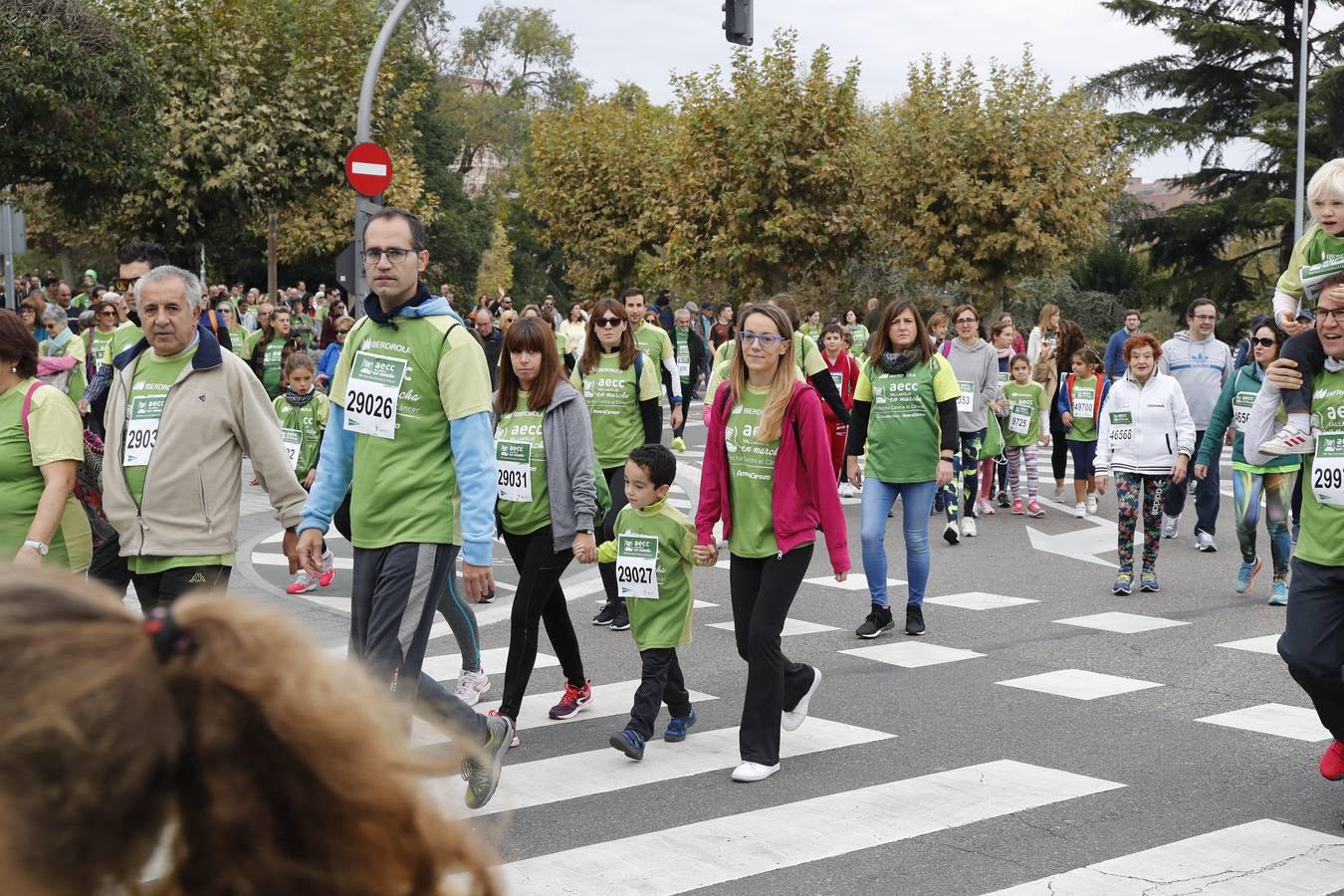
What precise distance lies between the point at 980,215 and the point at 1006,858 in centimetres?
3111

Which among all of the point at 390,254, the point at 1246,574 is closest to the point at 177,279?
the point at 390,254

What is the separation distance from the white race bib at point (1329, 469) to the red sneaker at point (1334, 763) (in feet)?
3.10

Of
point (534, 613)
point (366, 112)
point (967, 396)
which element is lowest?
point (534, 613)

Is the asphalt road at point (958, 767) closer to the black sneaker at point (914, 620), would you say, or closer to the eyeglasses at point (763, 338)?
the black sneaker at point (914, 620)

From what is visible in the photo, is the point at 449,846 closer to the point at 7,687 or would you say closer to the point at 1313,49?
the point at 7,687

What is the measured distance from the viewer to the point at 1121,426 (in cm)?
1143

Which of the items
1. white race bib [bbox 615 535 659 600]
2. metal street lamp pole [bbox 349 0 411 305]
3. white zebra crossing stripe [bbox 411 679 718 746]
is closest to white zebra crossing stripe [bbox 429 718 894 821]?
white zebra crossing stripe [bbox 411 679 718 746]

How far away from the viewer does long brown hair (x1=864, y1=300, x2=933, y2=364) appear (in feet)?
32.2

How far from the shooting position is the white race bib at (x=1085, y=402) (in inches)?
601

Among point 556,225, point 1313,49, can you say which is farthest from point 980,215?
point 556,225

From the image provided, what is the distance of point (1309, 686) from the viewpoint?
5.68m

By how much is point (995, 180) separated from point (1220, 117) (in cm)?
1034

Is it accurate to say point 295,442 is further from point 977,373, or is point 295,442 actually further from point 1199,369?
point 1199,369

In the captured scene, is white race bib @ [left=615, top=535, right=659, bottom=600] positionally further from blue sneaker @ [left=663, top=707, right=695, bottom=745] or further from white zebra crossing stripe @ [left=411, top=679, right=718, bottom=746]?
white zebra crossing stripe @ [left=411, top=679, right=718, bottom=746]
